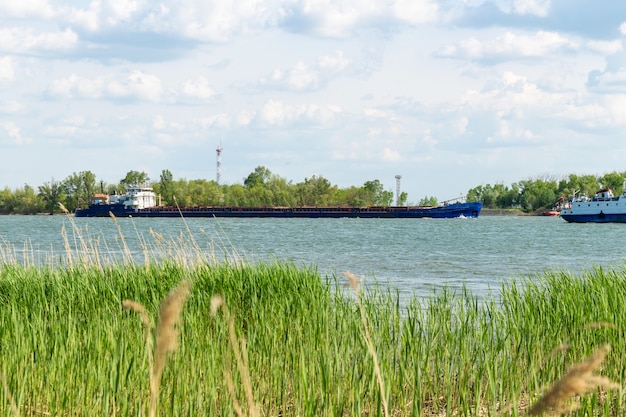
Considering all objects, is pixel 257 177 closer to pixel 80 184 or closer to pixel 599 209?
pixel 80 184

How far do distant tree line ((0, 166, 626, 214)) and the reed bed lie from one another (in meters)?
125

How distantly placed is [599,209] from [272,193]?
7139cm

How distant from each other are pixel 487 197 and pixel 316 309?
15602 centimetres

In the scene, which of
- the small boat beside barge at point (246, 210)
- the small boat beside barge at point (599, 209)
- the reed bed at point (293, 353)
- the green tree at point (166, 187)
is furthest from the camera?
the green tree at point (166, 187)

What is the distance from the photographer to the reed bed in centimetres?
530

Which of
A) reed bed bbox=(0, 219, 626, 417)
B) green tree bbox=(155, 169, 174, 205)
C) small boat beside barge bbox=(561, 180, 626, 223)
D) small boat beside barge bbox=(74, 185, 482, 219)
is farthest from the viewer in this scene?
green tree bbox=(155, 169, 174, 205)

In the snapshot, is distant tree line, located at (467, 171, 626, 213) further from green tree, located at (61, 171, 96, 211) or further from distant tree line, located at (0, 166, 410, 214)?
green tree, located at (61, 171, 96, 211)

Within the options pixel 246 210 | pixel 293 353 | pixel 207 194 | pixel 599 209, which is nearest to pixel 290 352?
pixel 293 353

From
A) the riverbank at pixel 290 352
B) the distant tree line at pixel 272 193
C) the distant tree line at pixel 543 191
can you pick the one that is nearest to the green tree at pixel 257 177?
the distant tree line at pixel 272 193

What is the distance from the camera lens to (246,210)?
110m

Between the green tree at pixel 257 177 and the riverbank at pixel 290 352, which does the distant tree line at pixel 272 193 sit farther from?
the riverbank at pixel 290 352

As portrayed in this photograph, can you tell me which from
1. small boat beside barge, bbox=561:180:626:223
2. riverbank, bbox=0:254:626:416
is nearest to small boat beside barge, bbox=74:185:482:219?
small boat beside barge, bbox=561:180:626:223

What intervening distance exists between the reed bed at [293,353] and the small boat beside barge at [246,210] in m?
90.9

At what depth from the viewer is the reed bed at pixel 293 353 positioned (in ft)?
17.4
